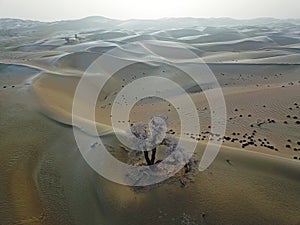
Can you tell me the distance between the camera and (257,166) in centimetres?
1816

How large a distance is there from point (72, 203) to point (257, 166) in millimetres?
10475

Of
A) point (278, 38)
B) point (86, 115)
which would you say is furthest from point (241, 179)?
point (278, 38)

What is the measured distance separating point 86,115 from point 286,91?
2334 centimetres

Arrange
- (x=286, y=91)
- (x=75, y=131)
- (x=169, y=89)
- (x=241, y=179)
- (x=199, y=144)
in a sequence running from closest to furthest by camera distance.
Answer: (x=241, y=179) < (x=199, y=144) < (x=75, y=131) < (x=286, y=91) < (x=169, y=89)

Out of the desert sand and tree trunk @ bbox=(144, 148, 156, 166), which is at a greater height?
tree trunk @ bbox=(144, 148, 156, 166)

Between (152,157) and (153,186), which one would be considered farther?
(152,157)

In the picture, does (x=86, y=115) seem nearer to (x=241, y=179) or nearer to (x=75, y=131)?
(x=75, y=131)

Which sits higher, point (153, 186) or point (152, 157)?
point (152, 157)

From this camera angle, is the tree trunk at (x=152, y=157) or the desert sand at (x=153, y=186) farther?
the tree trunk at (x=152, y=157)

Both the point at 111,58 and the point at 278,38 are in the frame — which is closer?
the point at 111,58

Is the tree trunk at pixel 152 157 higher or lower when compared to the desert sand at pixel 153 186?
higher

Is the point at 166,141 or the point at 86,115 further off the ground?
the point at 166,141

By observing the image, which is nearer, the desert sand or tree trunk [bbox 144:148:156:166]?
the desert sand

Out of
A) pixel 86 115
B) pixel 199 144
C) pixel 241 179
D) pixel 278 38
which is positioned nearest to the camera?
pixel 241 179
